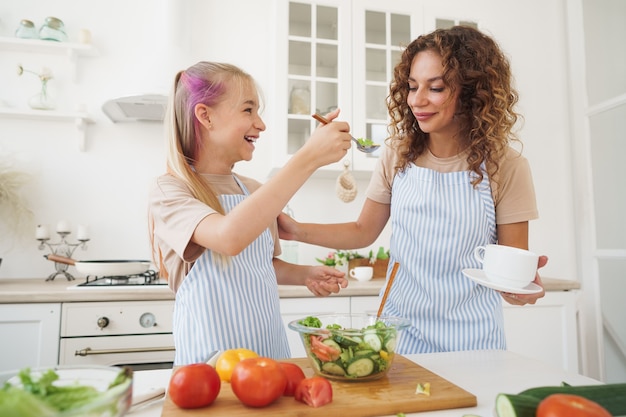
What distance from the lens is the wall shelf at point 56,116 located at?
2.25 metres

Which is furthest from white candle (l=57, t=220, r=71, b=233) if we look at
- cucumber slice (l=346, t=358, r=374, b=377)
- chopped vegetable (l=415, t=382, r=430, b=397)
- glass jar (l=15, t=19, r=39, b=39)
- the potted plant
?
chopped vegetable (l=415, t=382, r=430, b=397)

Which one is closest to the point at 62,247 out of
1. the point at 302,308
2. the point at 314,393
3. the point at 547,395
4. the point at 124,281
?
the point at 124,281

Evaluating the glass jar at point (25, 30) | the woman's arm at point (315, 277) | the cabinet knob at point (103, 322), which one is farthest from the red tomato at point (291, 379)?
the glass jar at point (25, 30)

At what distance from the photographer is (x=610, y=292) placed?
2531 mm

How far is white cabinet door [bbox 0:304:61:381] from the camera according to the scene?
171cm

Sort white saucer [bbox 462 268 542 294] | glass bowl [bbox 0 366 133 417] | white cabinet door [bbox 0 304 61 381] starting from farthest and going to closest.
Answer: white cabinet door [bbox 0 304 61 381] → white saucer [bbox 462 268 542 294] → glass bowl [bbox 0 366 133 417]

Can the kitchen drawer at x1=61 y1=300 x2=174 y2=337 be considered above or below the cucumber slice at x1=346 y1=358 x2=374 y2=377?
below

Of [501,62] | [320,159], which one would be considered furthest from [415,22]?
[320,159]

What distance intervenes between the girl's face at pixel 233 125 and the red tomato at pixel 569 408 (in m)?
0.90

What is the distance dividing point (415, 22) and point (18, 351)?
2.41 metres

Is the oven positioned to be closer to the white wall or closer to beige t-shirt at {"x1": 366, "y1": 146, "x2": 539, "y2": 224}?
the white wall

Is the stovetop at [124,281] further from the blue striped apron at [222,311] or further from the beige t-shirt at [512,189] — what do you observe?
the beige t-shirt at [512,189]

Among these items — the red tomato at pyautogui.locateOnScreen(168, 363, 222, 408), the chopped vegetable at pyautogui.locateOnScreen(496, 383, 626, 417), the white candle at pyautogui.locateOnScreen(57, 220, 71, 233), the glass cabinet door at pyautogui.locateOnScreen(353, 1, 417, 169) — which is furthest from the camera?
the glass cabinet door at pyautogui.locateOnScreen(353, 1, 417, 169)

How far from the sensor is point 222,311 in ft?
3.42
